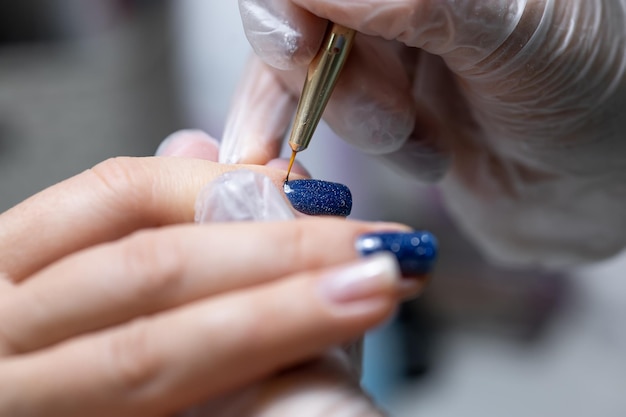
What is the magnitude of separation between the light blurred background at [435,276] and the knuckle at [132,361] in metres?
1.06

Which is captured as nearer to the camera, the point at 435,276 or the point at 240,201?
the point at 240,201

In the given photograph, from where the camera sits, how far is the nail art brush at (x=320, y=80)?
0.66 m

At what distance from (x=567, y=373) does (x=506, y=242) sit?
52 centimetres

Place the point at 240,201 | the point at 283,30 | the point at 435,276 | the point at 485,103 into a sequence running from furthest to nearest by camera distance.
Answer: the point at 435,276 < the point at 485,103 < the point at 283,30 < the point at 240,201

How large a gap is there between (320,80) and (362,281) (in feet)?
1.01

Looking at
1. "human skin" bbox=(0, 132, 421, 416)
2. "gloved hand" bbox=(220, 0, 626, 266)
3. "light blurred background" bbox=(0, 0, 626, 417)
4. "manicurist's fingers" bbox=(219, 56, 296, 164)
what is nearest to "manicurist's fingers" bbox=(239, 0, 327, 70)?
"gloved hand" bbox=(220, 0, 626, 266)

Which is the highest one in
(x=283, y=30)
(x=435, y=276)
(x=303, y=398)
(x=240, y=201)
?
(x=283, y=30)

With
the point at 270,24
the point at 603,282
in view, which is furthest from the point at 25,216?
the point at 603,282

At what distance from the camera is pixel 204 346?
0.43 metres

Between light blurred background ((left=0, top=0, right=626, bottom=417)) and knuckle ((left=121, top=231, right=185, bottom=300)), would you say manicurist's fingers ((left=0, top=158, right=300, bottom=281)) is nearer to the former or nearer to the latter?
knuckle ((left=121, top=231, right=185, bottom=300))

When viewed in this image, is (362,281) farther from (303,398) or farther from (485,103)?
(485,103)

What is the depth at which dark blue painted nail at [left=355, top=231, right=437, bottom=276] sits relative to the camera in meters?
0.45

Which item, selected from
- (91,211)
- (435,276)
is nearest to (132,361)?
(91,211)

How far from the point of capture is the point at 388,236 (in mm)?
458
